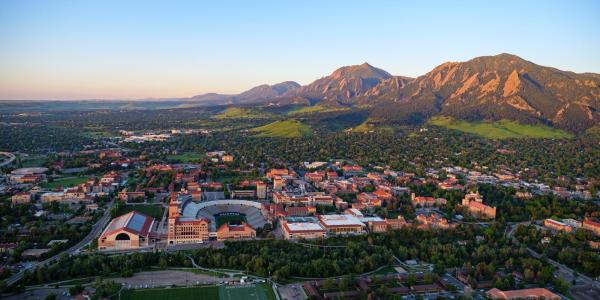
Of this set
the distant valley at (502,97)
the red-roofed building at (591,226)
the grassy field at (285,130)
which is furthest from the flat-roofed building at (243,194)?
the distant valley at (502,97)

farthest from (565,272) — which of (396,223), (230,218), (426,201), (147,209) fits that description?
(147,209)

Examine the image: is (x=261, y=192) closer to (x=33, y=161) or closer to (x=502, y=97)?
(x=33, y=161)

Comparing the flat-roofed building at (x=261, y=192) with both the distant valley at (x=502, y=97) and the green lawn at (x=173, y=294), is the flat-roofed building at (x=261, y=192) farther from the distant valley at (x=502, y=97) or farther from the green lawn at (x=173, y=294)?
the distant valley at (x=502, y=97)

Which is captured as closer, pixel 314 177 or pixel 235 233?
pixel 235 233

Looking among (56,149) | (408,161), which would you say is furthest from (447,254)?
(56,149)

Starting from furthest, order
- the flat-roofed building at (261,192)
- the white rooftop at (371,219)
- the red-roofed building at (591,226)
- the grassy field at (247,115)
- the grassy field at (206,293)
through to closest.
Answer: the grassy field at (247,115) → the flat-roofed building at (261,192) → the white rooftop at (371,219) → the red-roofed building at (591,226) → the grassy field at (206,293)

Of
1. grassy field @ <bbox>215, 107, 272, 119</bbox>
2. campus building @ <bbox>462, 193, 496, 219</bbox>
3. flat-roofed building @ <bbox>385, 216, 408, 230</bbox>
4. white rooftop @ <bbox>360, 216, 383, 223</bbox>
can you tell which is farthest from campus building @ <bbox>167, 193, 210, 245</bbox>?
grassy field @ <bbox>215, 107, 272, 119</bbox>
